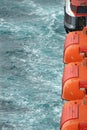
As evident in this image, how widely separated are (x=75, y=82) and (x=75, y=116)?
2.37 metres

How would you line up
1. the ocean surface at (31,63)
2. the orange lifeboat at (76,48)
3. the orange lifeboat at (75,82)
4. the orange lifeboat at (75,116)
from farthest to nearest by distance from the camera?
the orange lifeboat at (76,48), the ocean surface at (31,63), the orange lifeboat at (75,82), the orange lifeboat at (75,116)

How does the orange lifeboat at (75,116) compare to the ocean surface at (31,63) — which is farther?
the ocean surface at (31,63)

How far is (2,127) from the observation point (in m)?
17.3

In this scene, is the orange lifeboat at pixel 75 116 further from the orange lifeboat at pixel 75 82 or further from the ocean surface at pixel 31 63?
the ocean surface at pixel 31 63

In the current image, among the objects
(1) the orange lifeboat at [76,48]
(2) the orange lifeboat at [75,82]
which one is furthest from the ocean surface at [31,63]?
(1) the orange lifeboat at [76,48]

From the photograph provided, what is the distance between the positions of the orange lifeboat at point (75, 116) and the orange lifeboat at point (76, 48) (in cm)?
414

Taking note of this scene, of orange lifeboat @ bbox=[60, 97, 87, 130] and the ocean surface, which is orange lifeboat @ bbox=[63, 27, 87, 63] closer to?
the ocean surface

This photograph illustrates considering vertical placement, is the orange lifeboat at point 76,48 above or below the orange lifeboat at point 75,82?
above

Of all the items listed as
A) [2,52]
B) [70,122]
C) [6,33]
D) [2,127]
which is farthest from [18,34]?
[70,122]

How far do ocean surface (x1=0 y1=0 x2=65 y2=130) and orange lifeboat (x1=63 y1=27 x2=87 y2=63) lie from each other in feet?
4.01

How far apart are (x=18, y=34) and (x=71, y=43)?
18.4ft

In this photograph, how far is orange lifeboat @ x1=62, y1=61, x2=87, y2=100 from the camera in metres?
17.3

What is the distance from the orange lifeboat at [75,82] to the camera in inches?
682

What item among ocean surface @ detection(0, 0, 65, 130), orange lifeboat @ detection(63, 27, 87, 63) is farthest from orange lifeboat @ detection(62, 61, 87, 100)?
orange lifeboat @ detection(63, 27, 87, 63)
